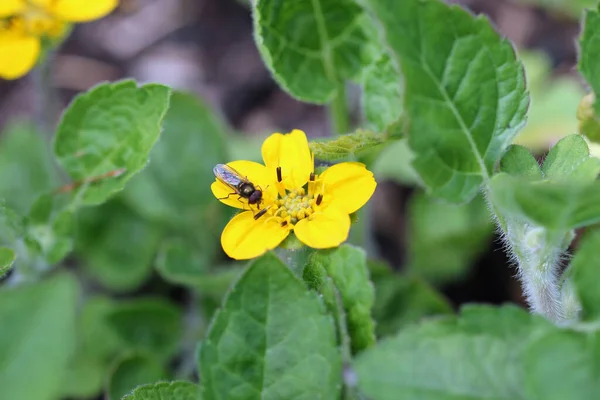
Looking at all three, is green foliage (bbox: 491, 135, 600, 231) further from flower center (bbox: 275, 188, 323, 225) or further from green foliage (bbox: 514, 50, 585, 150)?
green foliage (bbox: 514, 50, 585, 150)

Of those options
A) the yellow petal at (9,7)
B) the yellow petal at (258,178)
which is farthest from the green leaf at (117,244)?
the yellow petal at (258,178)

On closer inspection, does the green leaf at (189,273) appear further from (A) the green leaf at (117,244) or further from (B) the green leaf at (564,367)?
(B) the green leaf at (564,367)

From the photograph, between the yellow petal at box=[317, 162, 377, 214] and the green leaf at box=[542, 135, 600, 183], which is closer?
the green leaf at box=[542, 135, 600, 183]

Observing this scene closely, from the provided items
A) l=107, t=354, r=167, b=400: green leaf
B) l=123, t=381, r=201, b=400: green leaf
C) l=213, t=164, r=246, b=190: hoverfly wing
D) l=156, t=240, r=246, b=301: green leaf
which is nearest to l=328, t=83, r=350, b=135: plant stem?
l=156, t=240, r=246, b=301: green leaf

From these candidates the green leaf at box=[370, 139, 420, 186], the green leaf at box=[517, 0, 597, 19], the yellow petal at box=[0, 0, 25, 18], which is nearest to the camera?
the yellow petal at box=[0, 0, 25, 18]

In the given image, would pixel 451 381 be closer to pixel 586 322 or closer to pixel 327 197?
pixel 586 322

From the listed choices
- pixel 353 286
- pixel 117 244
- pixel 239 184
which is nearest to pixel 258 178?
pixel 239 184

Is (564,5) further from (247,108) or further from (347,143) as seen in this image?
(347,143)
